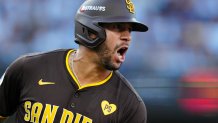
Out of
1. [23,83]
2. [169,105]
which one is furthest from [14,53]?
[23,83]

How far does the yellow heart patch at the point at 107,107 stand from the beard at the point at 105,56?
0.73 feet

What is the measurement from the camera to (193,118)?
7176mm

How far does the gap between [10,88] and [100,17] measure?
29.6 inches

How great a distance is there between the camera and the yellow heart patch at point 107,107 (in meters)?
4.04

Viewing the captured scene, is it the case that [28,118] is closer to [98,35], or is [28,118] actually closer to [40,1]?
[98,35]

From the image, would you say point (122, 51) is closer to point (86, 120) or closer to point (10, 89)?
point (86, 120)

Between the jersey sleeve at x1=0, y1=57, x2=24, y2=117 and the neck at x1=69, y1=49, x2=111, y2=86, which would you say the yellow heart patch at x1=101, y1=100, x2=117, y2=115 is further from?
the jersey sleeve at x1=0, y1=57, x2=24, y2=117

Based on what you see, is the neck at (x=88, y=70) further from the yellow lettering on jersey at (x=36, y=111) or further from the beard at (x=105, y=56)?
the yellow lettering on jersey at (x=36, y=111)

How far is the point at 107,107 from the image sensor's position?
4.05 metres

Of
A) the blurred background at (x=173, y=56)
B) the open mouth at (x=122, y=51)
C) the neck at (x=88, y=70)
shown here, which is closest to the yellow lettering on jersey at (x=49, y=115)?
the neck at (x=88, y=70)

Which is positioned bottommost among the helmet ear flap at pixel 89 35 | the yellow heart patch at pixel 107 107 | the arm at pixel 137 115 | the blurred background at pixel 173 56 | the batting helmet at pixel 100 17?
the blurred background at pixel 173 56

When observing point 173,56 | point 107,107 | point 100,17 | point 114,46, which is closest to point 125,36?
point 114,46

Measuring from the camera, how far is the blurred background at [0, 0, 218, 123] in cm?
714

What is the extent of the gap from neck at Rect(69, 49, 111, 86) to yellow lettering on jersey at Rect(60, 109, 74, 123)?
223mm
